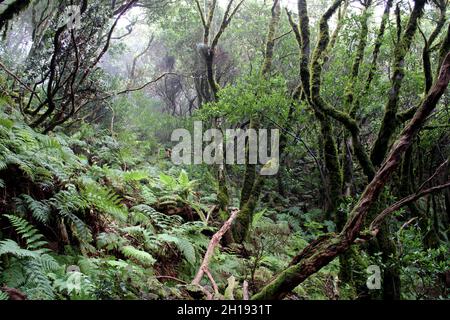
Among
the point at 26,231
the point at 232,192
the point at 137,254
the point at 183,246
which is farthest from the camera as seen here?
the point at 232,192

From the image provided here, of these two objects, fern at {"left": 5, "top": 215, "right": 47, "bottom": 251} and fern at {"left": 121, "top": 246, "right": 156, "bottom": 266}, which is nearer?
fern at {"left": 5, "top": 215, "right": 47, "bottom": 251}

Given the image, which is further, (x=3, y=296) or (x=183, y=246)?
(x=183, y=246)

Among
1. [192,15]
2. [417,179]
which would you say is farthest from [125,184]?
[192,15]

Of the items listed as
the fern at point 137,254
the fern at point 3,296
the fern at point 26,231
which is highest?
the fern at point 26,231

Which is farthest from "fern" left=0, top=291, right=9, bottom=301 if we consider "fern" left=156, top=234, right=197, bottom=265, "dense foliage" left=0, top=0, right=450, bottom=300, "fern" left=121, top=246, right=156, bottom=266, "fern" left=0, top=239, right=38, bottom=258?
"fern" left=156, top=234, right=197, bottom=265

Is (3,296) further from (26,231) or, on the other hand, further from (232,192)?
(232,192)

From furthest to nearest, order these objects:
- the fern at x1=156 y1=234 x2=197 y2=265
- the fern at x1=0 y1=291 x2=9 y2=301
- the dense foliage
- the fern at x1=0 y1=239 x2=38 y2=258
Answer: the fern at x1=156 y1=234 x2=197 y2=265 < the dense foliage < the fern at x1=0 y1=239 x2=38 y2=258 < the fern at x1=0 y1=291 x2=9 y2=301

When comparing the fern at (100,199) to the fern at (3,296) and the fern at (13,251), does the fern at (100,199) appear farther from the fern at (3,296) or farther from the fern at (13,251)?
the fern at (3,296)

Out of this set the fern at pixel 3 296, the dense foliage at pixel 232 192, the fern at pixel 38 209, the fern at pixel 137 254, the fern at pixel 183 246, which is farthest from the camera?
the fern at pixel 183 246

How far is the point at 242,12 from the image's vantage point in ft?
53.3

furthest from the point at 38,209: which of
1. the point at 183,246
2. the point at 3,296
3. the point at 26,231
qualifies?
the point at 183,246

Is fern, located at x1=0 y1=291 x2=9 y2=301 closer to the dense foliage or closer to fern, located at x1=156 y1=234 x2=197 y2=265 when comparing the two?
the dense foliage

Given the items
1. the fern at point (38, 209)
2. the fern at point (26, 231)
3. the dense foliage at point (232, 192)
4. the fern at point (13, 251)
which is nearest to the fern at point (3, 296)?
the dense foliage at point (232, 192)
